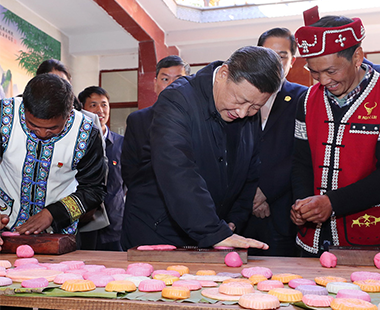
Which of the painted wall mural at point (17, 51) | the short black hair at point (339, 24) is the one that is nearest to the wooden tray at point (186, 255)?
the short black hair at point (339, 24)

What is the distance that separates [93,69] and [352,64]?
6.91 metres

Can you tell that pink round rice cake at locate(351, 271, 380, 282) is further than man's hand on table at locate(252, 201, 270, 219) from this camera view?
No

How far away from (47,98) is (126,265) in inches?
30.9

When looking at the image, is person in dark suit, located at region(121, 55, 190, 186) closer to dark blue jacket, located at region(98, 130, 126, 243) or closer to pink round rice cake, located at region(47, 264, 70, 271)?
dark blue jacket, located at region(98, 130, 126, 243)

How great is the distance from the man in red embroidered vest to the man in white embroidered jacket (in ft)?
3.22

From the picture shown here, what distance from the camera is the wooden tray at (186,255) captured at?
1.54 meters

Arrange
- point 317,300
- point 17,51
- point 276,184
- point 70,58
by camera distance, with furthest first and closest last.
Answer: point 70,58 → point 17,51 → point 276,184 → point 317,300

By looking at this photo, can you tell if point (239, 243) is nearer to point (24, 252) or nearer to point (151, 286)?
point (151, 286)

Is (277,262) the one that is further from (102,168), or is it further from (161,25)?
(161,25)

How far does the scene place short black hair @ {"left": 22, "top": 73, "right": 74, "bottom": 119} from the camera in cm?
180

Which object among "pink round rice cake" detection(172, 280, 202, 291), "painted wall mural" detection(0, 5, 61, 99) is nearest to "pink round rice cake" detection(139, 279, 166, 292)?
"pink round rice cake" detection(172, 280, 202, 291)

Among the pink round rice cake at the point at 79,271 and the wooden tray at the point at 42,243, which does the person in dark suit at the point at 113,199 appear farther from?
the pink round rice cake at the point at 79,271

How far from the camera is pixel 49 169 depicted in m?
2.07

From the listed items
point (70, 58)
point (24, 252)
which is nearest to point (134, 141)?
point (24, 252)
